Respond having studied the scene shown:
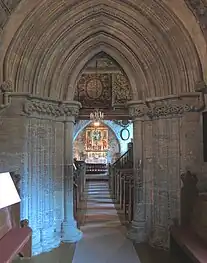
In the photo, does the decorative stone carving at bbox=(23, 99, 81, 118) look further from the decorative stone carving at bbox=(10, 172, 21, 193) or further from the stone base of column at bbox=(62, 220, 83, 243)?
the stone base of column at bbox=(62, 220, 83, 243)

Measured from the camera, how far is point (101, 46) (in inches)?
232

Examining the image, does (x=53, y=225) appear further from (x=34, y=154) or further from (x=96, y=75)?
(x=96, y=75)

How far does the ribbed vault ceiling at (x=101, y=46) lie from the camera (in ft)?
16.6

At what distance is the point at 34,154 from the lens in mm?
5199

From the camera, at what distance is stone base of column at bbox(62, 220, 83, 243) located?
5531 mm

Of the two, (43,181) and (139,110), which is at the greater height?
(139,110)

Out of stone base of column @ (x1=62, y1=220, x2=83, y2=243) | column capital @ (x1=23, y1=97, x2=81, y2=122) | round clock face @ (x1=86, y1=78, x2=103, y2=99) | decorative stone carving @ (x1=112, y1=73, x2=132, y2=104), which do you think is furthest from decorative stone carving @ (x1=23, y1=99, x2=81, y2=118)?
round clock face @ (x1=86, y1=78, x2=103, y2=99)

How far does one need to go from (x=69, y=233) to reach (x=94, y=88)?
676 cm

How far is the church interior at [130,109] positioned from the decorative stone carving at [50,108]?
2cm

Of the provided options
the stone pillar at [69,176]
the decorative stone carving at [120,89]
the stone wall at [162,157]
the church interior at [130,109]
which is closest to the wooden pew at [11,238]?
the church interior at [130,109]

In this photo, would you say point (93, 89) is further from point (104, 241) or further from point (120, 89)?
point (104, 241)

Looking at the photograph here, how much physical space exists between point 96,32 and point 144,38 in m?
0.79

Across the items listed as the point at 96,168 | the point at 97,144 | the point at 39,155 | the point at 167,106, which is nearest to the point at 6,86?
the point at 39,155

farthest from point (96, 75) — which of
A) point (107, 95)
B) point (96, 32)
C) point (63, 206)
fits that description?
point (63, 206)
